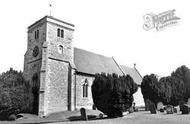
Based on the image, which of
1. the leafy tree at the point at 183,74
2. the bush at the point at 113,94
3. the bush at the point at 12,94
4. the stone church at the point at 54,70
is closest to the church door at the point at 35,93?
the stone church at the point at 54,70

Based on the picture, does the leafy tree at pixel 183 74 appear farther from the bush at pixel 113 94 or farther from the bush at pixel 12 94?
the bush at pixel 12 94

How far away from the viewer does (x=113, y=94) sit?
945 inches

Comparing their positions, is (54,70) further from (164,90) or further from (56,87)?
(164,90)

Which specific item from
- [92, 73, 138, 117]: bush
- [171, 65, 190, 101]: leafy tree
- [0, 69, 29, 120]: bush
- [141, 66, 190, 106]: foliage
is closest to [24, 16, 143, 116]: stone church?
[0, 69, 29, 120]: bush

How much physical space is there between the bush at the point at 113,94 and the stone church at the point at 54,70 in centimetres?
750

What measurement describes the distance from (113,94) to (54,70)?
1097 centimetres

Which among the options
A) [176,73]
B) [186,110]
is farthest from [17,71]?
[176,73]

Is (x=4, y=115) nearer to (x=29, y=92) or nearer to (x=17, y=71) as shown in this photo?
(x=29, y=92)

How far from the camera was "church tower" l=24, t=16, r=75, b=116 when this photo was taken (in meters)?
29.1

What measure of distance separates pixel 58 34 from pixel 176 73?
113ft

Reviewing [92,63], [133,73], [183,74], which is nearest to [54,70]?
[92,63]

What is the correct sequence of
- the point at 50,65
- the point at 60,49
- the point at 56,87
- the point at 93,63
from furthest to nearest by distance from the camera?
the point at 93,63
the point at 60,49
the point at 56,87
the point at 50,65

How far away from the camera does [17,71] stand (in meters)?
30.0

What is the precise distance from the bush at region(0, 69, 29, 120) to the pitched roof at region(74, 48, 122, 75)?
946 cm
